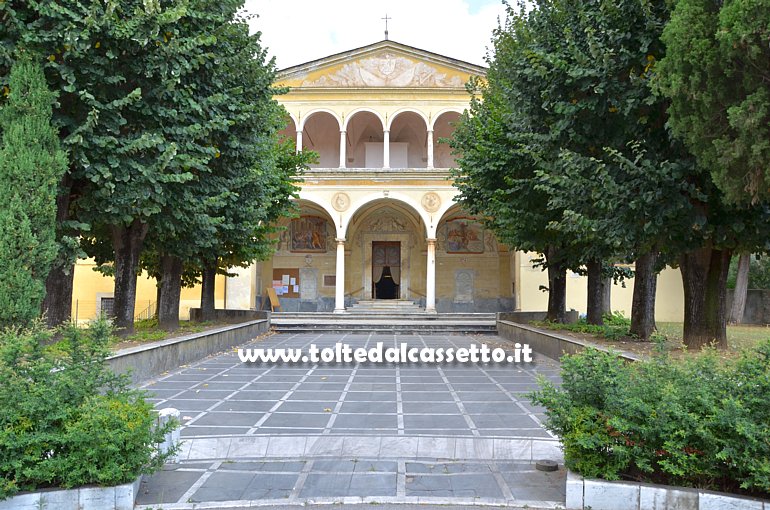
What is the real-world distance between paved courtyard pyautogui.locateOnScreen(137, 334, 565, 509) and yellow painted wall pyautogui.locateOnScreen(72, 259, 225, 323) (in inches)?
660

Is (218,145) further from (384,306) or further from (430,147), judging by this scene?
(384,306)

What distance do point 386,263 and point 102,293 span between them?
1250cm

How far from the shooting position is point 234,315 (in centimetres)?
1972

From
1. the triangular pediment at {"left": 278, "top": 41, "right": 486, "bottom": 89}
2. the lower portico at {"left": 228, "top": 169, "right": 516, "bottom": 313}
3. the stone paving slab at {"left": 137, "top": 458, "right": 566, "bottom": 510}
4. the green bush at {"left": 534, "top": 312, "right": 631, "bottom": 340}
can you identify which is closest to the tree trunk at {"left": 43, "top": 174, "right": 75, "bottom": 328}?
the stone paving slab at {"left": 137, "top": 458, "right": 566, "bottom": 510}

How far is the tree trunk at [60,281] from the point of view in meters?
8.15

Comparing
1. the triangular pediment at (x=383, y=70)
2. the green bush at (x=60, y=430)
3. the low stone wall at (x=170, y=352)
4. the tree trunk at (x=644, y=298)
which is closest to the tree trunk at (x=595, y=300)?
the tree trunk at (x=644, y=298)

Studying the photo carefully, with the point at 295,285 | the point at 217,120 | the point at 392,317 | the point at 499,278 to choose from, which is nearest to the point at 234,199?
the point at 217,120

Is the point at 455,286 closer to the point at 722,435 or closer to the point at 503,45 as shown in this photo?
the point at 503,45

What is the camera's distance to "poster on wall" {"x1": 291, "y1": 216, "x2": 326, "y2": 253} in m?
27.7

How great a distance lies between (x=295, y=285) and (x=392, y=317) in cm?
621

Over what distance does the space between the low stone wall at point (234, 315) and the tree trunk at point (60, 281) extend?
7833 millimetres

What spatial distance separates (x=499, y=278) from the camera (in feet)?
90.2

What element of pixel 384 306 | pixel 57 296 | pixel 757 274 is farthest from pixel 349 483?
pixel 757 274

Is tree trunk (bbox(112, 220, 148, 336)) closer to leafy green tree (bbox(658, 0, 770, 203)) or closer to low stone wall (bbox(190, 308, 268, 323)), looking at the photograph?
low stone wall (bbox(190, 308, 268, 323))
